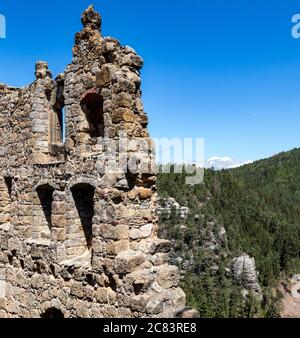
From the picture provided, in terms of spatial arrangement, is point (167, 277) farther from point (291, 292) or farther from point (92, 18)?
point (291, 292)

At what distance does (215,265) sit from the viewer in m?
53.0

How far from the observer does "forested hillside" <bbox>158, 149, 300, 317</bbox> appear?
4572cm

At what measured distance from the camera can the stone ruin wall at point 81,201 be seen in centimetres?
819

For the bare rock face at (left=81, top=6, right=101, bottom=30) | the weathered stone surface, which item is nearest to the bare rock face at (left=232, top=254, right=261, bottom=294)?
the weathered stone surface

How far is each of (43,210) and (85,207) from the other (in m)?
1.65

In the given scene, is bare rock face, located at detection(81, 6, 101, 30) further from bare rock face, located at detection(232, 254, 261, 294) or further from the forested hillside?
bare rock face, located at detection(232, 254, 261, 294)

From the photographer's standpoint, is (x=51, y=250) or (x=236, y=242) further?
(x=236, y=242)

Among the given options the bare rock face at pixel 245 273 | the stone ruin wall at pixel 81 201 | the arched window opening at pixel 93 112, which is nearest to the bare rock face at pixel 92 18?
the stone ruin wall at pixel 81 201

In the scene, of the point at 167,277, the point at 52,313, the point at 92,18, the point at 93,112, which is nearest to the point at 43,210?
the point at 52,313

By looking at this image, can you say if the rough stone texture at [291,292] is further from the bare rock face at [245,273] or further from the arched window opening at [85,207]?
the arched window opening at [85,207]

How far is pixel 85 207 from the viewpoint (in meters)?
9.65
